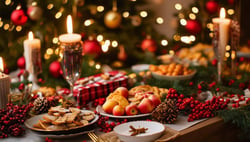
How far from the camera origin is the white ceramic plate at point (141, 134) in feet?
3.66

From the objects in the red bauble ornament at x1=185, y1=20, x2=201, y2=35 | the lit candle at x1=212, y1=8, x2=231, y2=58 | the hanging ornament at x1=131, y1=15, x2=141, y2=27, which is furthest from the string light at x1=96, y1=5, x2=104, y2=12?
the lit candle at x1=212, y1=8, x2=231, y2=58

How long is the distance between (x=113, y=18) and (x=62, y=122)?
131 cm

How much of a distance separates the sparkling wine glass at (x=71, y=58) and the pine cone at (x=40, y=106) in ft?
0.50

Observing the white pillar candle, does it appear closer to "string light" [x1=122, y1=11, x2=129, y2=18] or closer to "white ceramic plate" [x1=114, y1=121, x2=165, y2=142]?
"white ceramic plate" [x1=114, y1=121, x2=165, y2=142]

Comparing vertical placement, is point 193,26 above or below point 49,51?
above

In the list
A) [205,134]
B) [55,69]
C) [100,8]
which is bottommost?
[205,134]

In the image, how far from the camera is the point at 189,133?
125 centimetres

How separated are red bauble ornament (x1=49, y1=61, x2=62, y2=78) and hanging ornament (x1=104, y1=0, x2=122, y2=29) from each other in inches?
23.1

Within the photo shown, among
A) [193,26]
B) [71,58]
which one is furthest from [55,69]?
[193,26]

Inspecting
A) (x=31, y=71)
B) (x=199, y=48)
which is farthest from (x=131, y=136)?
(x=199, y=48)

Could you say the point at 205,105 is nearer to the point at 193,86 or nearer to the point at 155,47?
the point at 193,86

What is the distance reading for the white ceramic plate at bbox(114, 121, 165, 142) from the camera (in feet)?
3.66

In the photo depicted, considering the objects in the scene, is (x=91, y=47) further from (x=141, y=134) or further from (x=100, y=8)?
(x=141, y=134)

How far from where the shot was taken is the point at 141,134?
1.16 meters
